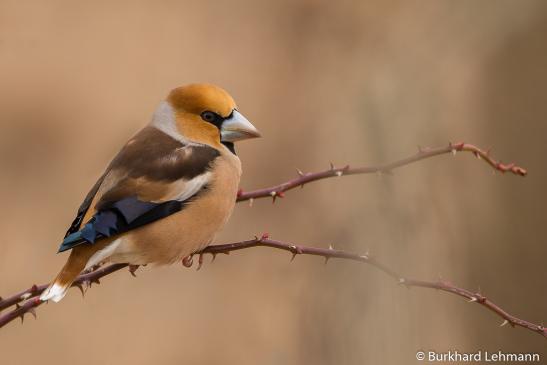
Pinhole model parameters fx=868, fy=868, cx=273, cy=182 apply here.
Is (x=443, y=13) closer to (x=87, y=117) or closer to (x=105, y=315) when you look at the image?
(x=87, y=117)

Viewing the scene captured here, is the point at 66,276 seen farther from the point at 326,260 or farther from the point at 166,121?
the point at 166,121

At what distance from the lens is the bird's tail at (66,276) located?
215 centimetres

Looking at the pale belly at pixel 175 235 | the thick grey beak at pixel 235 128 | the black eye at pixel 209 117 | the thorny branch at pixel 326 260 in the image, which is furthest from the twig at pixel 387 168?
the black eye at pixel 209 117

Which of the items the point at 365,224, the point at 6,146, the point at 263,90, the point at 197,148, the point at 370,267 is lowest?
the point at 370,267

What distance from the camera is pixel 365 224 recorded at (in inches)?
109

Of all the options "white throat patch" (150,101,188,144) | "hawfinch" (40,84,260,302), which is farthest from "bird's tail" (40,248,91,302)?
"white throat patch" (150,101,188,144)

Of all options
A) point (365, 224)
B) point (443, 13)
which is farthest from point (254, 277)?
point (365, 224)

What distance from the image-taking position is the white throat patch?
307 centimetres

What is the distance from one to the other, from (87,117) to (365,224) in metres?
2.85

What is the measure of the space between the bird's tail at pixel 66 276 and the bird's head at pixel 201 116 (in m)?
0.72

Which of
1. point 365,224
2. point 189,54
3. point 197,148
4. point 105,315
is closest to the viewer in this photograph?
point 365,224

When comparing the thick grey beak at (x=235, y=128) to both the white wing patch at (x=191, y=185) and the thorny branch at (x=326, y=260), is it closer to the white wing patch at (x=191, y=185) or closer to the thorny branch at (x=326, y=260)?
the white wing patch at (x=191, y=185)

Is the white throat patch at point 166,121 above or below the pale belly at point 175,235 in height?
above

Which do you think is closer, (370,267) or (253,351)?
(370,267)
